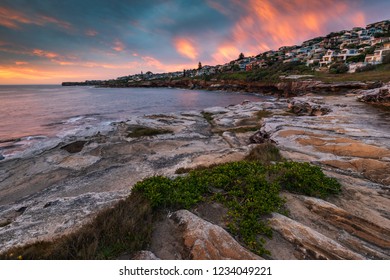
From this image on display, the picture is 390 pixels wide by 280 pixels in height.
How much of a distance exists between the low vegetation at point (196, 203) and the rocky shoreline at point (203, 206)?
349 millimetres

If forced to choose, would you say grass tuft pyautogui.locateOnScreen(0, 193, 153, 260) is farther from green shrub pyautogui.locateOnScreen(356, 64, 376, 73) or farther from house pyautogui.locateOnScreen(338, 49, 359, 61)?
house pyautogui.locateOnScreen(338, 49, 359, 61)

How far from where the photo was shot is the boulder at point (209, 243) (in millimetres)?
4230

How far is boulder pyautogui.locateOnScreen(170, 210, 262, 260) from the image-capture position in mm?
4230

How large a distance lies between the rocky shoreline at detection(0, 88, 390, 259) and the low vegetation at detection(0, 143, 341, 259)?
1.15ft

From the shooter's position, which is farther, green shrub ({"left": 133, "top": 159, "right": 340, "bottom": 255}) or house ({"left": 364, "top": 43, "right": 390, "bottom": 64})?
house ({"left": 364, "top": 43, "right": 390, "bottom": 64})

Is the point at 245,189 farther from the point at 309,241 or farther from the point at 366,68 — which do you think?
the point at 366,68

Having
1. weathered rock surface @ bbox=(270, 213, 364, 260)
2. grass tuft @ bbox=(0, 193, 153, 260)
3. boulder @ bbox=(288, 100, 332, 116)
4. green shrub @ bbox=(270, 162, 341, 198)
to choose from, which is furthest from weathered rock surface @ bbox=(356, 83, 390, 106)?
grass tuft @ bbox=(0, 193, 153, 260)

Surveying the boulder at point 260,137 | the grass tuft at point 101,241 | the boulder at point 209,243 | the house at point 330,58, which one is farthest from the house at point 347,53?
the grass tuft at point 101,241

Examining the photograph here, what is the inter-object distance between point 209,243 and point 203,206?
1.70 metres

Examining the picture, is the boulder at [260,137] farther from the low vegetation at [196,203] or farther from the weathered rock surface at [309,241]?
the weathered rock surface at [309,241]

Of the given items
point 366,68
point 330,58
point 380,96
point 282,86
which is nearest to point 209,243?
point 380,96

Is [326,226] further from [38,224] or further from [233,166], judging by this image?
[38,224]

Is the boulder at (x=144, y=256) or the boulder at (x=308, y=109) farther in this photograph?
the boulder at (x=308, y=109)
